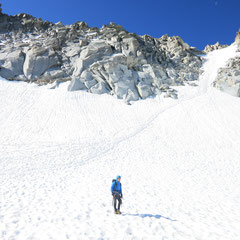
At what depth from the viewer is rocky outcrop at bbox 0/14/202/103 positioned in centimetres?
3528

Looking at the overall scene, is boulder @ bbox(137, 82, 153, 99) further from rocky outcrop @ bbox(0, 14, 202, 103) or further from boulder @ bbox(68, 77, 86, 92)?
boulder @ bbox(68, 77, 86, 92)

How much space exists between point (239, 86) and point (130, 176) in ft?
110

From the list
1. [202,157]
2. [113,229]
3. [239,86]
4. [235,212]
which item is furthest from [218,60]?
[113,229]

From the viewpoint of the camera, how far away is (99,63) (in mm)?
38000

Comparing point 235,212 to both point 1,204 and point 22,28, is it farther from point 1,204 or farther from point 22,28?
point 22,28

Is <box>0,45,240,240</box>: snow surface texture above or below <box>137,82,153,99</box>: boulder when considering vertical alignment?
below

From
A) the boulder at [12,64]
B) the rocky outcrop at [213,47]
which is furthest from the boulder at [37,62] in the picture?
the rocky outcrop at [213,47]

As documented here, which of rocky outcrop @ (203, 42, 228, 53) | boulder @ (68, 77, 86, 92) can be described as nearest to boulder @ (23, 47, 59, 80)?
boulder @ (68, 77, 86, 92)

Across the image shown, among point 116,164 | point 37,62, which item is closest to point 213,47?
point 37,62

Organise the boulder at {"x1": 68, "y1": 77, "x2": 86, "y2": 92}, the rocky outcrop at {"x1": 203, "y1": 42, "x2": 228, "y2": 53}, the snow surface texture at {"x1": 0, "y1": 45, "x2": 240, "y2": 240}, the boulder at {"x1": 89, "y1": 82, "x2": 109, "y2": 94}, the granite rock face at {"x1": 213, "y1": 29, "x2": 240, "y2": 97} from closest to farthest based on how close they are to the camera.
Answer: the snow surface texture at {"x1": 0, "y1": 45, "x2": 240, "y2": 240}
the boulder at {"x1": 68, "y1": 77, "x2": 86, "y2": 92}
the boulder at {"x1": 89, "y1": 82, "x2": 109, "y2": 94}
the granite rock face at {"x1": 213, "y1": 29, "x2": 240, "y2": 97}
the rocky outcrop at {"x1": 203, "y1": 42, "x2": 228, "y2": 53}

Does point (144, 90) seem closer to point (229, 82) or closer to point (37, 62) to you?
point (229, 82)

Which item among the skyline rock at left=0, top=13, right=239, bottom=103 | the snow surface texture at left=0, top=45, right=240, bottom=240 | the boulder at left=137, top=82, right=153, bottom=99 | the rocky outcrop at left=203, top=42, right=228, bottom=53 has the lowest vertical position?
the snow surface texture at left=0, top=45, right=240, bottom=240

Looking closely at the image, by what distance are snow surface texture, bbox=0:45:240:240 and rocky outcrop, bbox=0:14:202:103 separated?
3.43 meters

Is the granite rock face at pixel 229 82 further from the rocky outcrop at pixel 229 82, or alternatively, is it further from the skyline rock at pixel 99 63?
the skyline rock at pixel 99 63
